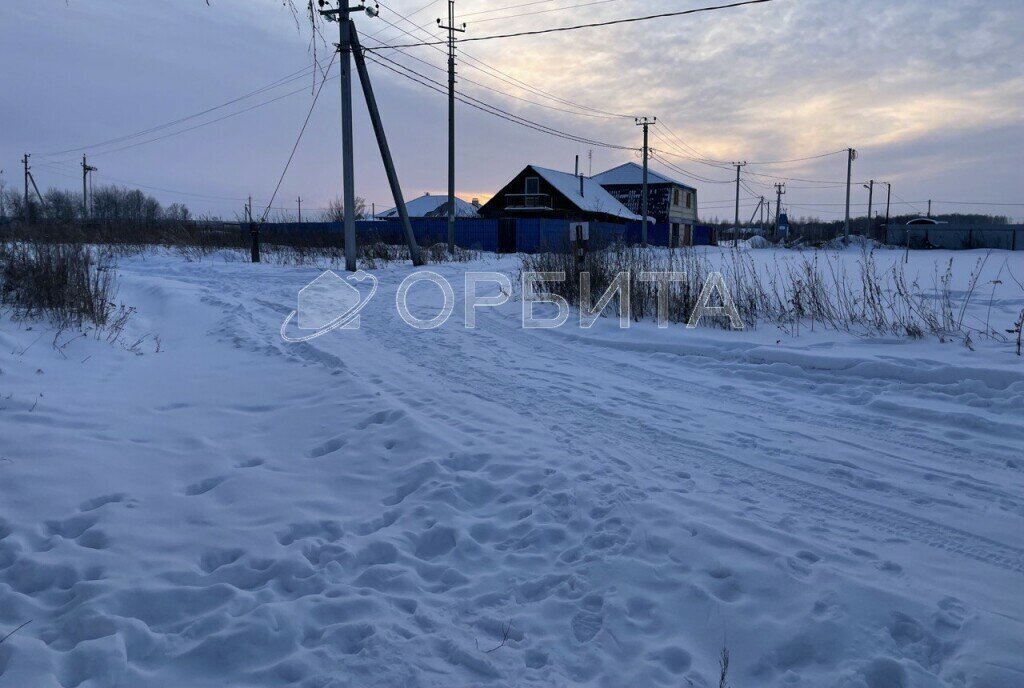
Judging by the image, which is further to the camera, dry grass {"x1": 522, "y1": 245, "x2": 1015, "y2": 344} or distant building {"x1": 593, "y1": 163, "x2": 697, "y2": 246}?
distant building {"x1": 593, "y1": 163, "x2": 697, "y2": 246}

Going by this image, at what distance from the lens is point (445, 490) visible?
3980 millimetres

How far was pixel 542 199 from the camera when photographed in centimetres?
4544

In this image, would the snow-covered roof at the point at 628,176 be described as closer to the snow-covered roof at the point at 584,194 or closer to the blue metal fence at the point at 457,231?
the snow-covered roof at the point at 584,194

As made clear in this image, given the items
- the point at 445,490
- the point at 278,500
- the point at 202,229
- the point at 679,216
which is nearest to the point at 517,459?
the point at 445,490

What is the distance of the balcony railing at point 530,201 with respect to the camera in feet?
149

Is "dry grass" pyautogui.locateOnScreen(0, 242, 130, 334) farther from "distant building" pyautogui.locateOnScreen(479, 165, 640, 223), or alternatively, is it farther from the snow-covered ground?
"distant building" pyautogui.locateOnScreen(479, 165, 640, 223)

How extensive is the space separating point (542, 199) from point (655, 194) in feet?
47.8

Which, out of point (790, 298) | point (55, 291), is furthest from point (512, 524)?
point (790, 298)

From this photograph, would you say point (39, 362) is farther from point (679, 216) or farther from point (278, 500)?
point (679, 216)

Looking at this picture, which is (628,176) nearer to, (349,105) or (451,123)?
(451,123)

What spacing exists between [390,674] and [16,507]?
2.48m

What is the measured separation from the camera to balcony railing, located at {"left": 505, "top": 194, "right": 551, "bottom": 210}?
45.3 m

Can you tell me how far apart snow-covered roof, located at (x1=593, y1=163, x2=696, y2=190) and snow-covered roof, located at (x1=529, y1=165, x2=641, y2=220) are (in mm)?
5008

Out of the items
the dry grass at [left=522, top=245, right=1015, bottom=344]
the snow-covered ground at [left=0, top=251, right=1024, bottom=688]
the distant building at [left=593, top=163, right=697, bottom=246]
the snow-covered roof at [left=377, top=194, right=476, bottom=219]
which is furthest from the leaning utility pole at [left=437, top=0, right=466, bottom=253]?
the snow-covered roof at [left=377, top=194, right=476, bottom=219]
